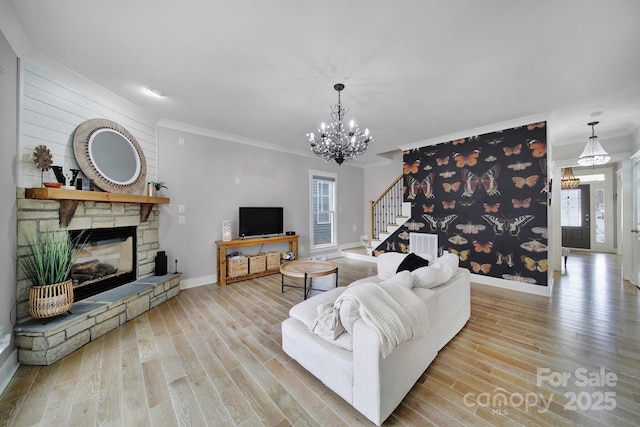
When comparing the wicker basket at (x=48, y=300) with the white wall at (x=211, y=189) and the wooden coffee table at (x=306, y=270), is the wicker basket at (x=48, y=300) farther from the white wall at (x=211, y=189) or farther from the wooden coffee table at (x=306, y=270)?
the wooden coffee table at (x=306, y=270)

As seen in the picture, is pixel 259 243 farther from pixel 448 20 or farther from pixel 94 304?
pixel 448 20

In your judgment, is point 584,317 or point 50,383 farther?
point 584,317

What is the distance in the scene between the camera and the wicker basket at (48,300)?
207 cm

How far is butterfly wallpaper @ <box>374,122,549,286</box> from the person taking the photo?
3666 millimetres

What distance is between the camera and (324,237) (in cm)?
659

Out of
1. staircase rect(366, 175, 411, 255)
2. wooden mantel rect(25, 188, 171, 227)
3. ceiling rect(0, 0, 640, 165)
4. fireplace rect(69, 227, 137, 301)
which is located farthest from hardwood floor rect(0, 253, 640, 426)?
staircase rect(366, 175, 411, 255)

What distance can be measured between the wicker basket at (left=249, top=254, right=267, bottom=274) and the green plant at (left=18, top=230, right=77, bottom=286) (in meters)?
2.46

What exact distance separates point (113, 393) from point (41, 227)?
1.79 meters

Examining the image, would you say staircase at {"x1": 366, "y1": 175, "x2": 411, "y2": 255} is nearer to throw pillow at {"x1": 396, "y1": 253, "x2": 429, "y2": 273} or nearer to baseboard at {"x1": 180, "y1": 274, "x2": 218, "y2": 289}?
throw pillow at {"x1": 396, "y1": 253, "x2": 429, "y2": 273}

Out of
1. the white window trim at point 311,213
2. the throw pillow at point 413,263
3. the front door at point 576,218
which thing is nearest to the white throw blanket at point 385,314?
the throw pillow at point 413,263

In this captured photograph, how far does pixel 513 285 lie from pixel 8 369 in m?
6.01

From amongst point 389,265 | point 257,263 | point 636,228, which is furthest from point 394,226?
point 636,228

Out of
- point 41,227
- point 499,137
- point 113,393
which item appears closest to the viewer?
point 113,393

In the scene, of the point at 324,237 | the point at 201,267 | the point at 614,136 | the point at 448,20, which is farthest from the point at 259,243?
the point at 614,136
